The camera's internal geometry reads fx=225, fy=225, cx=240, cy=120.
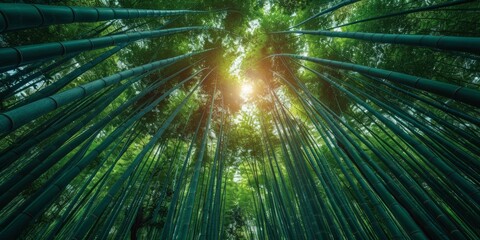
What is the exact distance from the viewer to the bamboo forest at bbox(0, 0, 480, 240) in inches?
54.7

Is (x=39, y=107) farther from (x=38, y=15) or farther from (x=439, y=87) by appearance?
(x=439, y=87)

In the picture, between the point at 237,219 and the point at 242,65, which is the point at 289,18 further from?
the point at 237,219

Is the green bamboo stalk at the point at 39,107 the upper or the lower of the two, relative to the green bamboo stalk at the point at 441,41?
lower

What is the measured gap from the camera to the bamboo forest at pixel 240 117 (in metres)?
1.39

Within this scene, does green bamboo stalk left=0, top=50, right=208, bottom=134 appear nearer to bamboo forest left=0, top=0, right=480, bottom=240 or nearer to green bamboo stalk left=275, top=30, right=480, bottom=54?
bamboo forest left=0, top=0, right=480, bottom=240

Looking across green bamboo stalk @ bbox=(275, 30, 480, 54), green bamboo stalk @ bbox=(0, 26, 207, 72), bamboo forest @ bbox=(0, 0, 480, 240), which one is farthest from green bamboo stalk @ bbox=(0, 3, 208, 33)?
green bamboo stalk @ bbox=(275, 30, 480, 54)

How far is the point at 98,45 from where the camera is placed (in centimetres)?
141

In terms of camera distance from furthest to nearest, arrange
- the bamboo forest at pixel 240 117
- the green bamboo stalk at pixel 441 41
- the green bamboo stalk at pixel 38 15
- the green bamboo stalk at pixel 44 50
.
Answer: the bamboo forest at pixel 240 117 → the green bamboo stalk at pixel 441 41 → the green bamboo stalk at pixel 44 50 → the green bamboo stalk at pixel 38 15

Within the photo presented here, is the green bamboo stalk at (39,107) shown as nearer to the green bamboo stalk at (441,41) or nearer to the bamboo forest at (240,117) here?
the bamboo forest at (240,117)

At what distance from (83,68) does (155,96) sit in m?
2.37

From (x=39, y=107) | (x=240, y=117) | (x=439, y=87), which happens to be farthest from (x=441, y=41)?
(x=240, y=117)

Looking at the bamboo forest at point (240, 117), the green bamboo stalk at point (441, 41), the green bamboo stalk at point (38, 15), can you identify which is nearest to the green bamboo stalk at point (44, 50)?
the bamboo forest at point (240, 117)

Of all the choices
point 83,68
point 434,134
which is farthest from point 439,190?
point 83,68

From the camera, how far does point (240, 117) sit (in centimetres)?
567
